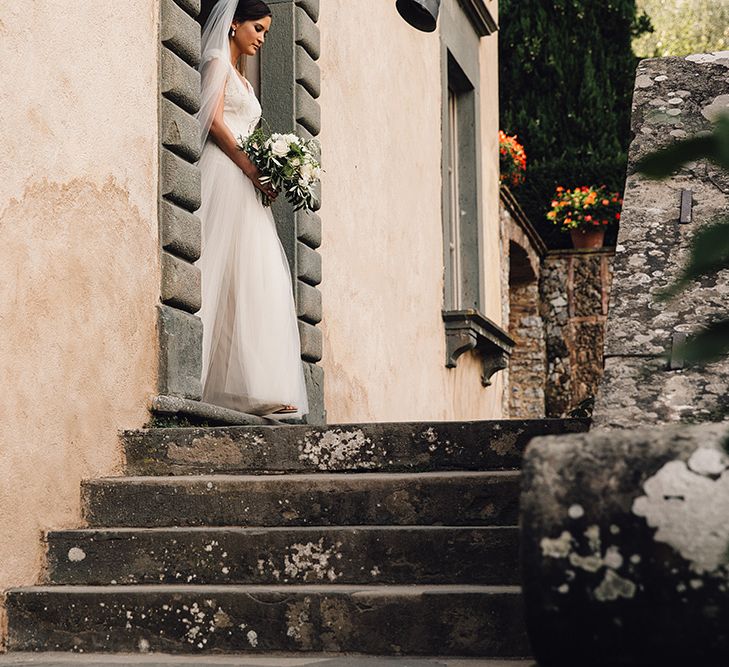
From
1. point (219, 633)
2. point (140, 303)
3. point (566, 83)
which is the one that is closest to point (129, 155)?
point (140, 303)

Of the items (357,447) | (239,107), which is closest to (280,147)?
(239,107)

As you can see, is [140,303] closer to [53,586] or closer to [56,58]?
[56,58]

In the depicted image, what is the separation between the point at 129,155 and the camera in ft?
16.1

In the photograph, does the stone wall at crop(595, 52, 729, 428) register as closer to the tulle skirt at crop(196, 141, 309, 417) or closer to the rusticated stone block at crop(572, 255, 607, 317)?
the tulle skirt at crop(196, 141, 309, 417)

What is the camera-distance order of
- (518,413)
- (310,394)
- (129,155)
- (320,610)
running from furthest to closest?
1. (518,413)
2. (310,394)
3. (129,155)
4. (320,610)

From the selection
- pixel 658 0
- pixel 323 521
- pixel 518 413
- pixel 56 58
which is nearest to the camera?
pixel 323 521

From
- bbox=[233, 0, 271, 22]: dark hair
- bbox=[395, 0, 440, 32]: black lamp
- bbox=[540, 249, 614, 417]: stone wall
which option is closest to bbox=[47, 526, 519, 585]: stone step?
bbox=[395, 0, 440, 32]: black lamp

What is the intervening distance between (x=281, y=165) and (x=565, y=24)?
13.3 m

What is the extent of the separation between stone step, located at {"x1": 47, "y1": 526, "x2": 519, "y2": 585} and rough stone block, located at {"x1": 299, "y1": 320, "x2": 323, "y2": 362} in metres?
2.76

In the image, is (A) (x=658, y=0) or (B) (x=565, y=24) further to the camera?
(A) (x=658, y=0)

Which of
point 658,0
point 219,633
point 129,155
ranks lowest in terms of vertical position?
point 219,633

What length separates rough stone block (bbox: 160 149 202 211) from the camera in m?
5.19

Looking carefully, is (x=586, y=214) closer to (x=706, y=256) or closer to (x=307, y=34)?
(x=307, y=34)

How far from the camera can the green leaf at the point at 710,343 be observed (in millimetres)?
985
